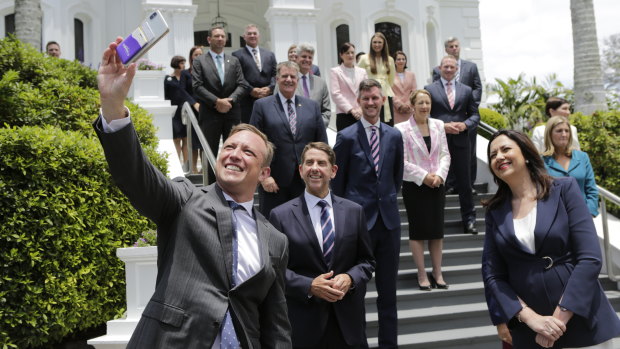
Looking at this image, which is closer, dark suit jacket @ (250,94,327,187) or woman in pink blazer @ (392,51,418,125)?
dark suit jacket @ (250,94,327,187)

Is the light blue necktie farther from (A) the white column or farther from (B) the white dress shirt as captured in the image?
(A) the white column

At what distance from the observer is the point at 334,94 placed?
8398 millimetres

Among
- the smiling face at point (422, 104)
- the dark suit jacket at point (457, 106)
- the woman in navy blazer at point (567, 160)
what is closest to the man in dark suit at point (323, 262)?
the smiling face at point (422, 104)

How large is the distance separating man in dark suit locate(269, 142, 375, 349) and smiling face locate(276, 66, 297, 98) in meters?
1.68

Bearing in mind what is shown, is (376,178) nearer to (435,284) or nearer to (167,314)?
(435,284)

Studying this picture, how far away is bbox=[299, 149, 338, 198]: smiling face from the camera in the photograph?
468cm

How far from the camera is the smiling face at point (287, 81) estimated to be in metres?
6.27

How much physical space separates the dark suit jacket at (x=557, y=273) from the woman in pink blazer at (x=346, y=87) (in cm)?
455

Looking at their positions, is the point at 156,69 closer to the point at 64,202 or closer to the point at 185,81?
the point at 185,81

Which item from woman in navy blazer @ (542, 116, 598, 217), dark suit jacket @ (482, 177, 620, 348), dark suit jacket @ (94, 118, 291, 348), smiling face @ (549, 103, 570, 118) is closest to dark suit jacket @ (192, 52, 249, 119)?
woman in navy blazer @ (542, 116, 598, 217)

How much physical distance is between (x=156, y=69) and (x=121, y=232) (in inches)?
301

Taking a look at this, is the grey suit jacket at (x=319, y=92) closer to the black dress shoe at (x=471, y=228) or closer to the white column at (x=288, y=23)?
the black dress shoe at (x=471, y=228)

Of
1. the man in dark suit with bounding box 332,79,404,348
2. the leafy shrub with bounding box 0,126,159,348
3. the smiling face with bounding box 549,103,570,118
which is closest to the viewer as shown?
the leafy shrub with bounding box 0,126,159,348

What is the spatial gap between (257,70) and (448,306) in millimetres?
4404
